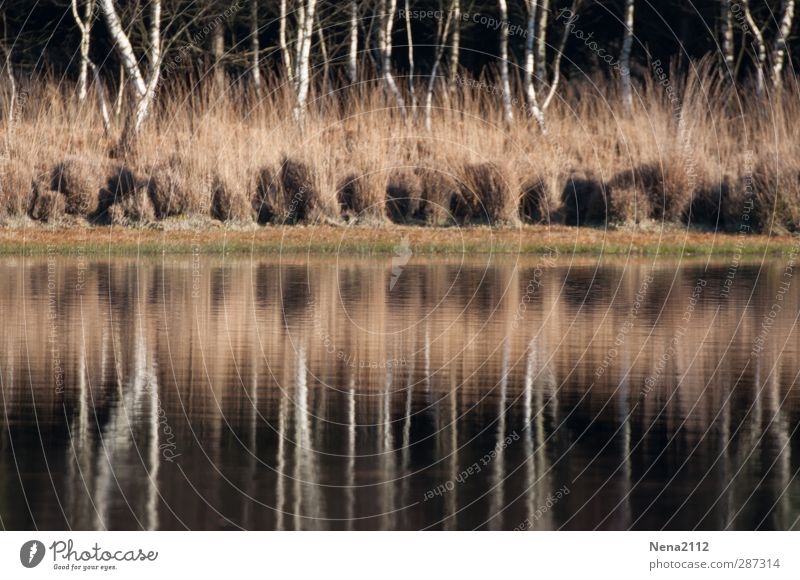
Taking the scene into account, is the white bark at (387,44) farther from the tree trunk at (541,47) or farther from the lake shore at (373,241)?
the lake shore at (373,241)

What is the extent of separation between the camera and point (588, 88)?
3406 centimetres

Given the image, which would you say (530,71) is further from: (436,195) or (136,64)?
(136,64)

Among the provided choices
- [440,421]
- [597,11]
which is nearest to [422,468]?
[440,421]

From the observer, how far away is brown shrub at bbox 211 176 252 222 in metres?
24.2

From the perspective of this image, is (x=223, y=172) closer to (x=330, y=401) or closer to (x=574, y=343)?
(x=574, y=343)

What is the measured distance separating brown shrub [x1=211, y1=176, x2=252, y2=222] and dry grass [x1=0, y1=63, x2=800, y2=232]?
0.02 meters

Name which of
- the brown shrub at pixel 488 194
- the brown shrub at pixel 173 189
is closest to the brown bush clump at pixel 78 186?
the brown shrub at pixel 173 189

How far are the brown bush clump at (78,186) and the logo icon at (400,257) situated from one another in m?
5.08

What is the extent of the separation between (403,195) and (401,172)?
14.5 inches

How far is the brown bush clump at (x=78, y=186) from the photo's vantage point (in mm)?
24469
